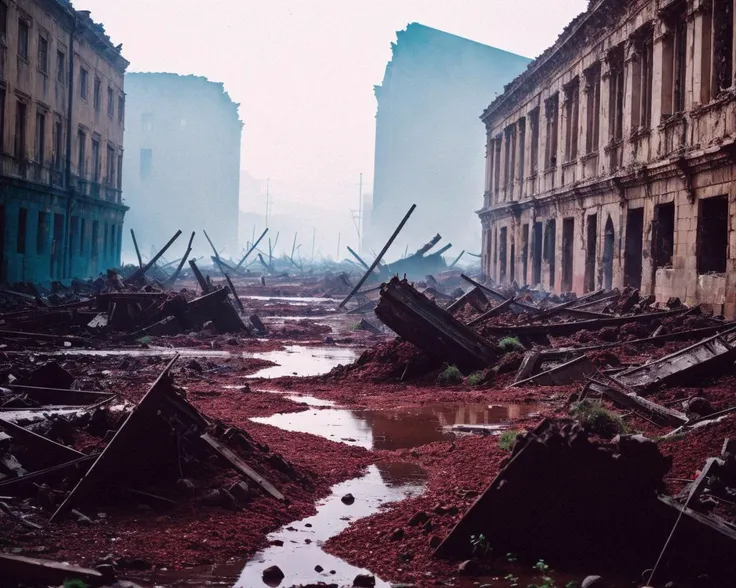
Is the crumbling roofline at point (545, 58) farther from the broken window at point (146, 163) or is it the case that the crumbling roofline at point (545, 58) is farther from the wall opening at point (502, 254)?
the broken window at point (146, 163)

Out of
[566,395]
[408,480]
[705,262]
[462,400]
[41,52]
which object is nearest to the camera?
[408,480]

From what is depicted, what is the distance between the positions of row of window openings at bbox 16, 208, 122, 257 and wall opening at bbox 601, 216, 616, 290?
19.2m

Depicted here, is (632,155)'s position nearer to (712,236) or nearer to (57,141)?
(712,236)

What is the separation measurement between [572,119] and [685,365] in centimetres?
1894

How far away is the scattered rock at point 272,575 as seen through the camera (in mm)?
5398

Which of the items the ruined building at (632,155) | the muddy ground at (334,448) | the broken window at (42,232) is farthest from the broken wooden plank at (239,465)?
the broken window at (42,232)

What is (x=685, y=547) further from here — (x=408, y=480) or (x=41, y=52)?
(x=41, y=52)

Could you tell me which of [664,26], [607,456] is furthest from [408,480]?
[664,26]

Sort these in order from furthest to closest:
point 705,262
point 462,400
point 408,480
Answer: point 705,262 < point 462,400 < point 408,480

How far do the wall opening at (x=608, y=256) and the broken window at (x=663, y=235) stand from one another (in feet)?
11.9

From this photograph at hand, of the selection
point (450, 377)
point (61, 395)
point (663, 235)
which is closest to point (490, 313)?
point (450, 377)

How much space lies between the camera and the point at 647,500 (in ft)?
18.6

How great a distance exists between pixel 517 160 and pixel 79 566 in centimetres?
3396

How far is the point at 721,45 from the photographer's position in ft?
57.7
